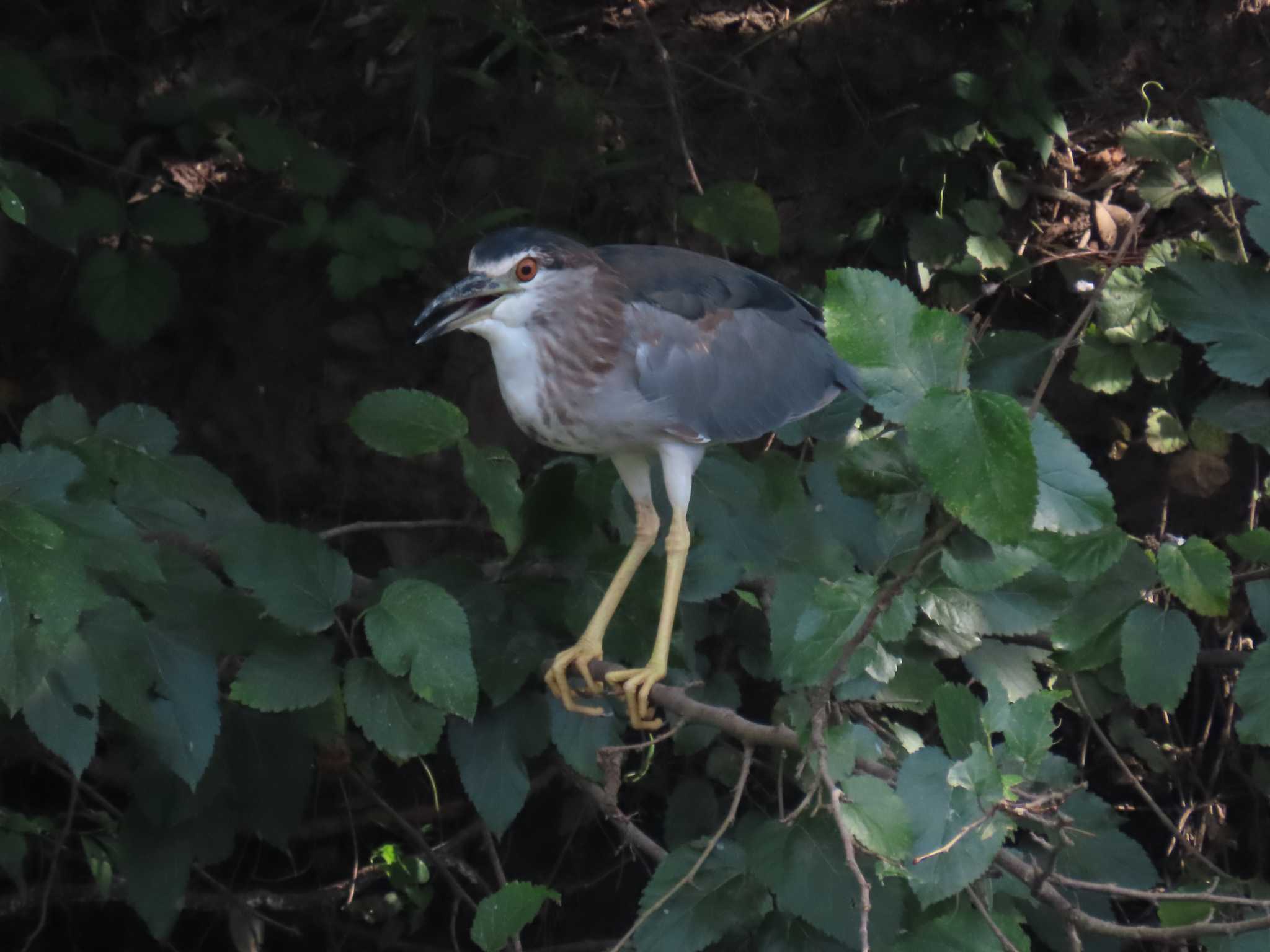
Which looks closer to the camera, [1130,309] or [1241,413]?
[1241,413]

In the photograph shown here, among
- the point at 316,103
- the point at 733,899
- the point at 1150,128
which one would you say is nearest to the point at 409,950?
the point at 733,899

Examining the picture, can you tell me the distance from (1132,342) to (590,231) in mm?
1248

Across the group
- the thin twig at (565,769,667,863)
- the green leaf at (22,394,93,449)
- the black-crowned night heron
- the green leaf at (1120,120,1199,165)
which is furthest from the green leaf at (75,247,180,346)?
the green leaf at (1120,120,1199,165)

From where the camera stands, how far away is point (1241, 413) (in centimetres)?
217

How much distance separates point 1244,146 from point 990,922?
3.77 ft

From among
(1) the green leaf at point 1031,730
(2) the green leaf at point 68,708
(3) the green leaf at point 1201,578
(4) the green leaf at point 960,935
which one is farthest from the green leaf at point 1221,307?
(2) the green leaf at point 68,708

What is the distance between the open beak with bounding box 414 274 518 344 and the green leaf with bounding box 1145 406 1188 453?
1.57 metres

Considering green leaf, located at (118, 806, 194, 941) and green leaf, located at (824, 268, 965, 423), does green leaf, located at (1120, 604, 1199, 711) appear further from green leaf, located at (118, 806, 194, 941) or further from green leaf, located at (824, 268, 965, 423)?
green leaf, located at (118, 806, 194, 941)

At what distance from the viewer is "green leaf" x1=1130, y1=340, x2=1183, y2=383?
9.18 feet

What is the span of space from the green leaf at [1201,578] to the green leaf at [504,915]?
0.94 meters

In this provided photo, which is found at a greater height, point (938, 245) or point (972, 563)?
point (972, 563)

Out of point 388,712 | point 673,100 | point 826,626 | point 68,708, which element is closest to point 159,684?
point 68,708

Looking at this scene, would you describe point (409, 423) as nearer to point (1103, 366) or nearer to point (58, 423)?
point (58, 423)

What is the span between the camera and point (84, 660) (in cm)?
165
